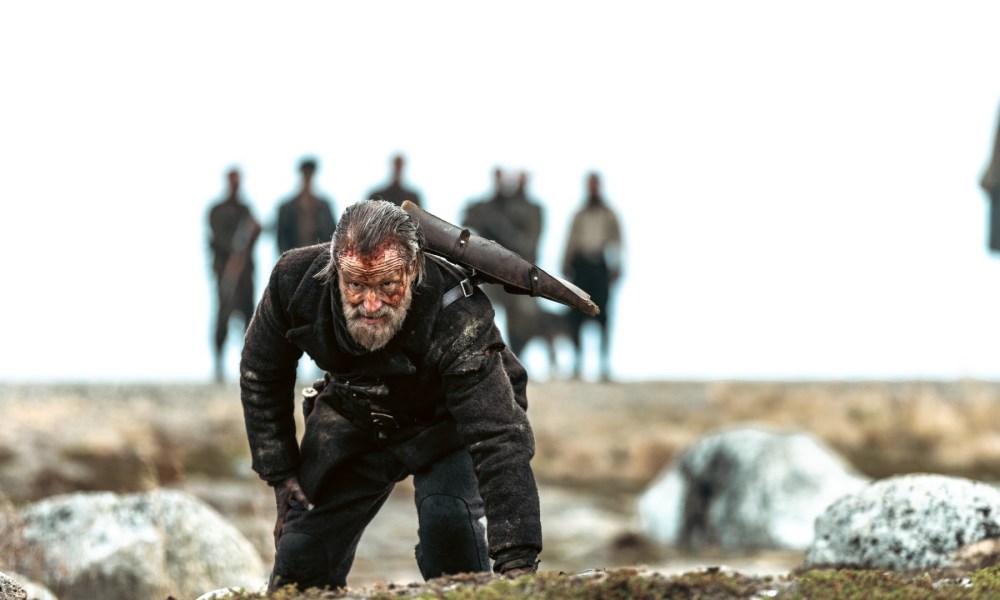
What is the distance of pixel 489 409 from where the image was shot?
21.6 feet

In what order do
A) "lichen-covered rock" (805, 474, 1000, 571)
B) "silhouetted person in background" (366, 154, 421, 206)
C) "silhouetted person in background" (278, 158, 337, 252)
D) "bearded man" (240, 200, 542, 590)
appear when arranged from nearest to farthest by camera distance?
"bearded man" (240, 200, 542, 590)
"lichen-covered rock" (805, 474, 1000, 571)
"silhouetted person in background" (366, 154, 421, 206)
"silhouetted person in background" (278, 158, 337, 252)

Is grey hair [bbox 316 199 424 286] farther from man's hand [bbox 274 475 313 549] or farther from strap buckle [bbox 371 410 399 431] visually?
man's hand [bbox 274 475 313 549]

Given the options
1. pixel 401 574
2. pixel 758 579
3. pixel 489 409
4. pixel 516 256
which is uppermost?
pixel 516 256

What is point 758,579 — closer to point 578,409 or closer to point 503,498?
point 503,498

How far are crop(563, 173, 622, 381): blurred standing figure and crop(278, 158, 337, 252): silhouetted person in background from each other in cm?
362

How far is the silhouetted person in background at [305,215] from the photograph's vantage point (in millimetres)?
22812

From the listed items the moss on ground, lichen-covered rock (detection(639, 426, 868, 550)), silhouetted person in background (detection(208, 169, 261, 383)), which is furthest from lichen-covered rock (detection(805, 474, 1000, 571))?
silhouetted person in background (detection(208, 169, 261, 383))

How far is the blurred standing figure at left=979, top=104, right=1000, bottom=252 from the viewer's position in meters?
14.1

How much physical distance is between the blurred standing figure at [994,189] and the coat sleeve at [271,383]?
335 inches

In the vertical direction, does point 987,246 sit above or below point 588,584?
above

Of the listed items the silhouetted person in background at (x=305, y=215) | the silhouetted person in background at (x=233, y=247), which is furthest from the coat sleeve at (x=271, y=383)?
the silhouetted person in background at (x=233, y=247)

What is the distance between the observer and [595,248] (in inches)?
949

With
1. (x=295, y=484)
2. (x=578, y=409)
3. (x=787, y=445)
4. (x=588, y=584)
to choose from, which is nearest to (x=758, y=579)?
(x=588, y=584)

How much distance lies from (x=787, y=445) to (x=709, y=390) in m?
7.41
